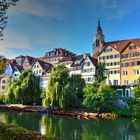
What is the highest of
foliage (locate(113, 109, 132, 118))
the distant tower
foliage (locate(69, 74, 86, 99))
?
the distant tower

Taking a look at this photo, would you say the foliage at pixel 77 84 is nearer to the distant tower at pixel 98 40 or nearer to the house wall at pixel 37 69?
the house wall at pixel 37 69

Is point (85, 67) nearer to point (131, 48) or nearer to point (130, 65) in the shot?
point (130, 65)

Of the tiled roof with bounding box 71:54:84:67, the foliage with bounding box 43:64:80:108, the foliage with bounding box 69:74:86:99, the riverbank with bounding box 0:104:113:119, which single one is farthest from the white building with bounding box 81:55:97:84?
the riverbank with bounding box 0:104:113:119

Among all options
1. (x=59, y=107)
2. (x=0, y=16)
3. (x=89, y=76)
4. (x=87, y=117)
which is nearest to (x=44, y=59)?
(x=89, y=76)

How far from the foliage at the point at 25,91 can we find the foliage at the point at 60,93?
7347 millimetres

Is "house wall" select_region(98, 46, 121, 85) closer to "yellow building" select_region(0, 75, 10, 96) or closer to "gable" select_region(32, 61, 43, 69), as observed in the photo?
"gable" select_region(32, 61, 43, 69)

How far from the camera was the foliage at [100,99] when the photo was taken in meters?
54.7

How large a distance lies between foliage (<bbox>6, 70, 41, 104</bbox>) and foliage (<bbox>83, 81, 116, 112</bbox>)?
44.6 feet

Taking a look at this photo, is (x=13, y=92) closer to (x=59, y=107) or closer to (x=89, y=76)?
(x=59, y=107)

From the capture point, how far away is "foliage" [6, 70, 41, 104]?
2512 inches

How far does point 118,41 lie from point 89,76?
497 inches

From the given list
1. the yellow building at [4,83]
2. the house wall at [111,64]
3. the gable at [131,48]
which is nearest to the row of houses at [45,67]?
the yellow building at [4,83]

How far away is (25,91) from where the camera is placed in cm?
6397

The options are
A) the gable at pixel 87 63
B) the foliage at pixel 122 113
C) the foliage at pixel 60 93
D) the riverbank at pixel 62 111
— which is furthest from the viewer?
the gable at pixel 87 63
